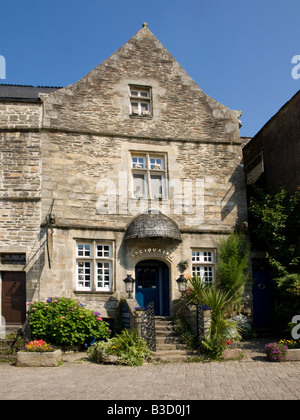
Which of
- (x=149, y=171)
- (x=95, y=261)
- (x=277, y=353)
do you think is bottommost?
(x=277, y=353)

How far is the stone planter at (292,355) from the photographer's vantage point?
392 inches

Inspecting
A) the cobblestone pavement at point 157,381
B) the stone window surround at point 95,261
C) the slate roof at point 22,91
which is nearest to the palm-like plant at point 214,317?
the cobblestone pavement at point 157,381

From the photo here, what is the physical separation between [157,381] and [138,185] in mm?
7377

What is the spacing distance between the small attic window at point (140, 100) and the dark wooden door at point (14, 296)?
669cm

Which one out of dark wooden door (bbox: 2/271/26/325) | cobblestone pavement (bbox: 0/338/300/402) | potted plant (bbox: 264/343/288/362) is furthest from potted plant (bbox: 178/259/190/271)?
dark wooden door (bbox: 2/271/26/325)

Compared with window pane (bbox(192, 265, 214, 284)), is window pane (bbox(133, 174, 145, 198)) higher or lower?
higher

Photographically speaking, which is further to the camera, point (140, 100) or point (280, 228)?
point (140, 100)

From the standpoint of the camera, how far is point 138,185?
1416cm

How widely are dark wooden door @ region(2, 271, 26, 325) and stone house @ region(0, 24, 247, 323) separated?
0.10ft

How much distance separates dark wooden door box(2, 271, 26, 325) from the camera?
41.3ft

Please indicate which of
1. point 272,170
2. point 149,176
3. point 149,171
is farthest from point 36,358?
point 272,170

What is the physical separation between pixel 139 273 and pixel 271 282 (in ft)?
15.1

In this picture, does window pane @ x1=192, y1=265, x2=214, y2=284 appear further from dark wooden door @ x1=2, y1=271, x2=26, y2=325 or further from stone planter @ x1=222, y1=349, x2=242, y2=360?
dark wooden door @ x1=2, y1=271, x2=26, y2=325

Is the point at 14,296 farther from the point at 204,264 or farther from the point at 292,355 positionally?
the point at 292,355
